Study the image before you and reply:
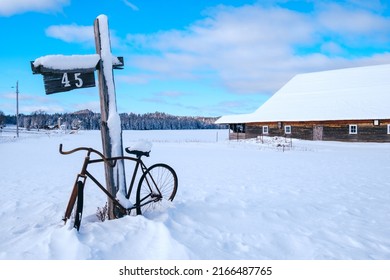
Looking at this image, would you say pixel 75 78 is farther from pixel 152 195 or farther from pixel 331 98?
pixel 331 98

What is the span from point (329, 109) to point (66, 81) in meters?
29.8

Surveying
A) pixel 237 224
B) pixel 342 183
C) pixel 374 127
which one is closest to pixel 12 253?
pixel 237 224

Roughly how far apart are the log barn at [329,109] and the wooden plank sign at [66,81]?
27.3 metres

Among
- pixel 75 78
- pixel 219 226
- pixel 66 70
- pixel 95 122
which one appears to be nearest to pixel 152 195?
pixel 219 226

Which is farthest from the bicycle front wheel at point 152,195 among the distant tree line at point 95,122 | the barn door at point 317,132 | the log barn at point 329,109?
the distant tree line at point 95,122

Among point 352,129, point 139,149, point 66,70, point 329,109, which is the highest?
point 329,109

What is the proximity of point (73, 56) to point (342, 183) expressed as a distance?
728cm

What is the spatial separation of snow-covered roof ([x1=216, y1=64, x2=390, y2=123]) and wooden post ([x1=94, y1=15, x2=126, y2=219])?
27.1m

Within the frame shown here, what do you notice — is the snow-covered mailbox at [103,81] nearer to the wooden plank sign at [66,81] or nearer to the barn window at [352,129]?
the wooden plank sign at [66,81]

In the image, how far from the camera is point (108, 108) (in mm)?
4289

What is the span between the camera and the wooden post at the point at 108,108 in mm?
4258

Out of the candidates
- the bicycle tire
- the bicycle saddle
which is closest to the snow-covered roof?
the bicycle saddle
